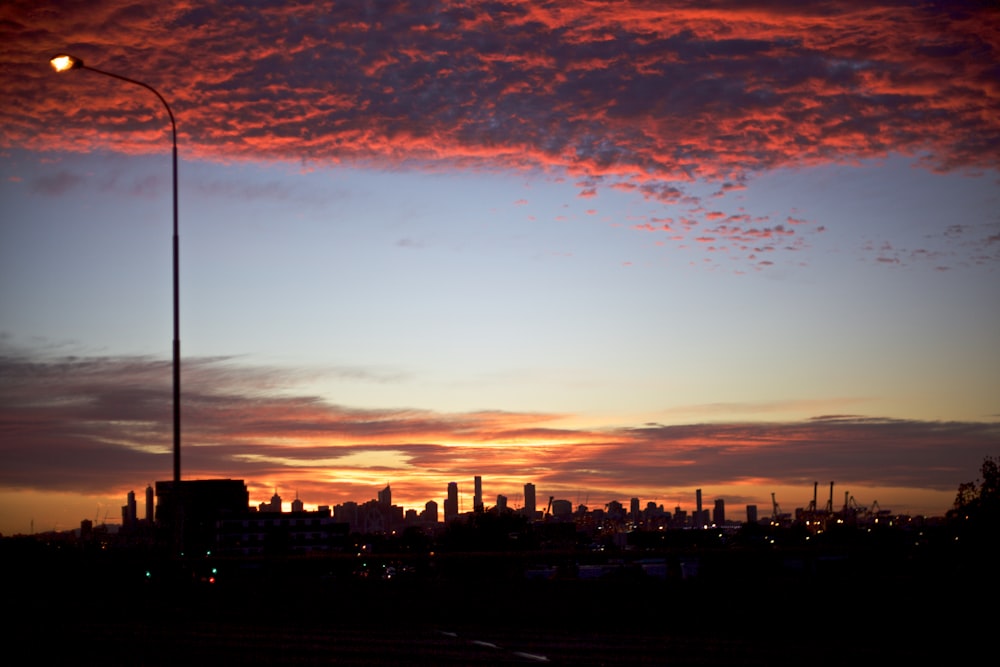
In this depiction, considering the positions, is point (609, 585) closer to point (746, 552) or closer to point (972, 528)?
point (746, 552)

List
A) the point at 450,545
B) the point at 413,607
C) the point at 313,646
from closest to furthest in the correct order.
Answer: the point at 313,646 < the point at 413,607 < the point at 450,545

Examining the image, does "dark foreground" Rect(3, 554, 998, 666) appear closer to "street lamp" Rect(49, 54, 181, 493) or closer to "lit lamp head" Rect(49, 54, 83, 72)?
"street lamp" Rect(49, 54, 181, 493)

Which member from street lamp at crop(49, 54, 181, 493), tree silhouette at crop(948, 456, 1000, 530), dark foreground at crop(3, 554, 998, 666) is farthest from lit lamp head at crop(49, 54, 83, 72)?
tree silhouette at crop(948, 456, 1000, 530)

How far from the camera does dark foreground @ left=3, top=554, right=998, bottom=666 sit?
12.7 meters

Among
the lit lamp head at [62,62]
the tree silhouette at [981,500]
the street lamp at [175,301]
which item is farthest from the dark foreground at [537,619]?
the tree silhouette at [981,500]

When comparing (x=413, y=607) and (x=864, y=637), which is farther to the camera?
(x=413, y=607)

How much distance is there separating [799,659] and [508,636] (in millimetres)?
4983

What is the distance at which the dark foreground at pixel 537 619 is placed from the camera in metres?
12.7

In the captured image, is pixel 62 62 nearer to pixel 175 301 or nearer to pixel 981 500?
pixel 175 301

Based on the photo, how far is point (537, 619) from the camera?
63.2 ft

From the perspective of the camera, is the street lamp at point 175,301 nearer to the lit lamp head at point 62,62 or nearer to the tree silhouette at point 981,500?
the lit lamp head at point 62,62

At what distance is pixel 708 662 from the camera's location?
38.4ft

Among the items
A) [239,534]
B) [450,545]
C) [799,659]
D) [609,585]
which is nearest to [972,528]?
[609,585]

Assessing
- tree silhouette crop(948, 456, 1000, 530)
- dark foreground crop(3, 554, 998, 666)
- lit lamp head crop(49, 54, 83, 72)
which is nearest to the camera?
dark foreground crop(3, 554, 998, 666)
